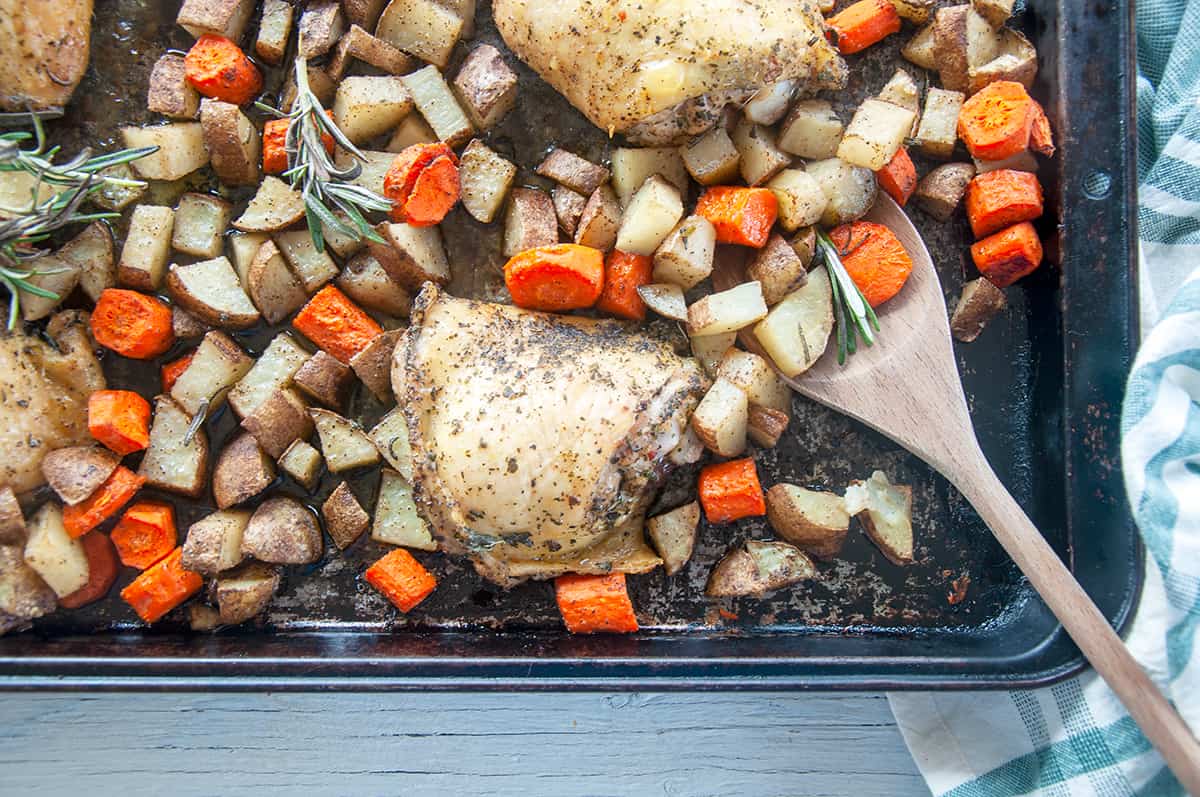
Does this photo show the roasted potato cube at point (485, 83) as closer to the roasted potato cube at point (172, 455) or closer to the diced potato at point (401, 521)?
the diced potato at point (401, 521)

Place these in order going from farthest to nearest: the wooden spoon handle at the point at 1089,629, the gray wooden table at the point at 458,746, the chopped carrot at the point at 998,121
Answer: the gray wooden table at the point at 458,746 → the chopped carrot at the point at 998,121 → the wooden spoon handle at the point at 1089,629

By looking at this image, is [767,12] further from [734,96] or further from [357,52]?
[357,52]

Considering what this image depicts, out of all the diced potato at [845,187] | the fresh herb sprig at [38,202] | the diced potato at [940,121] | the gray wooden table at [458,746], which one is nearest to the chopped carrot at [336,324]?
the fresh herb sprig at [38,202]

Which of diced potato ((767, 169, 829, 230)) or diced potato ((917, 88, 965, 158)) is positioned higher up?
diced potato ((917, 88, 965, 158))

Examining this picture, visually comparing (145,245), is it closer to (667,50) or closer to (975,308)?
(667,50)

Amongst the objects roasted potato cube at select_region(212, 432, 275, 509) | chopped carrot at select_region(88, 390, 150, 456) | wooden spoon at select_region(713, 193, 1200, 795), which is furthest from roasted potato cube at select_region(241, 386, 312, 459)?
wooden spoon at select_region(713, 193, 1200, 795)

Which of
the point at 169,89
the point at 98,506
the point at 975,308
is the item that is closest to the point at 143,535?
the point at 98,506

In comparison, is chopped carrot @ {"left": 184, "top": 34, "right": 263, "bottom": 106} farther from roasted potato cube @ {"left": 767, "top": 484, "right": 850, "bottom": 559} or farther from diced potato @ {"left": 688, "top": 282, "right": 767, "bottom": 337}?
roasted potato cube @ {"left": 767, "top": 484, "right": 850, "bottom": 559}

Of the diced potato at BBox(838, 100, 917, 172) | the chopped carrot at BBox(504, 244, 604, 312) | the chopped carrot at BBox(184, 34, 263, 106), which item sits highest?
the chopped carrot at BBox(184, 34, 263, 106)
